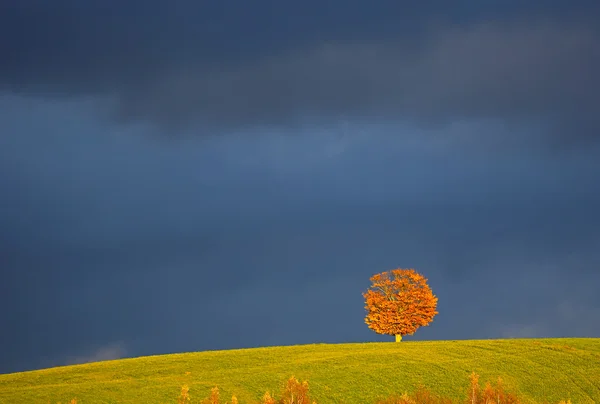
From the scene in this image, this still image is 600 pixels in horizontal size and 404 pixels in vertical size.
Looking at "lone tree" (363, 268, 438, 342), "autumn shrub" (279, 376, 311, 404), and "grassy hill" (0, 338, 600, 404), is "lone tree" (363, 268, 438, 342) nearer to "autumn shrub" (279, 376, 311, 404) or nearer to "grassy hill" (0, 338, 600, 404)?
"grassy hill" (0, 338, 600, 404)

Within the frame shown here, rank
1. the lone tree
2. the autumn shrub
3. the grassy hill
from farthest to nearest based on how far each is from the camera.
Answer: the lone tree → the grassy hill → the autumn shrub

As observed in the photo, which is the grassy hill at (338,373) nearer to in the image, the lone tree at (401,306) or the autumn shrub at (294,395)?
the lone tree at (401,306)

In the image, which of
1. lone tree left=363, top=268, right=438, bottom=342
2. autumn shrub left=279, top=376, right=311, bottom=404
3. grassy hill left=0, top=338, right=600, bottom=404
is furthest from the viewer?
lone tree left=363, top=268, right=438, bottom=342

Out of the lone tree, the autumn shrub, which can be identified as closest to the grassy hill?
the lone tree

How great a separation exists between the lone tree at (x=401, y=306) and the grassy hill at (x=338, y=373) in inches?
271

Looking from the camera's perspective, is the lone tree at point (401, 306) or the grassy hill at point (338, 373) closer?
the grassy hill at point (338, 373)

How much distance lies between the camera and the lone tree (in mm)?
72938

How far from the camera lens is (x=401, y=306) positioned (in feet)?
241

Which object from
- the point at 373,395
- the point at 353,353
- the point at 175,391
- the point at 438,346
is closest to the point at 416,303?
the point at 438,346

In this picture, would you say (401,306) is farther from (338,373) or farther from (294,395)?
(294,395)

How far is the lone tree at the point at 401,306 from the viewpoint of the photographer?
7294 cm

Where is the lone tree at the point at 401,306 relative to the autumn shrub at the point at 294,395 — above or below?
above

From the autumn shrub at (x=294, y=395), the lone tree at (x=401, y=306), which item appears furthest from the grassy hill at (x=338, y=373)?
the autumn shrub at (x=294, y=395)

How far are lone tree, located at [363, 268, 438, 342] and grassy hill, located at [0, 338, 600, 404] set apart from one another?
6.89 metres
